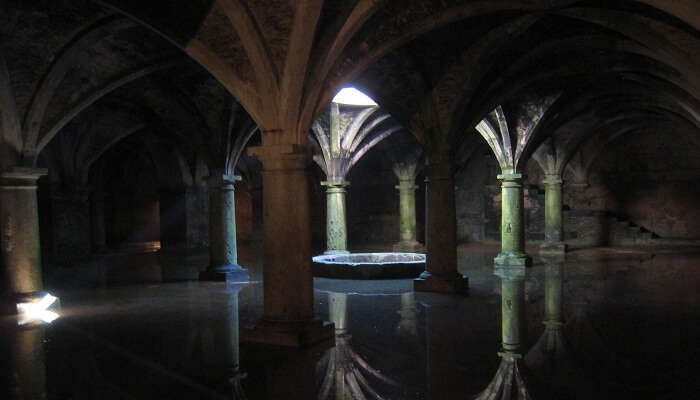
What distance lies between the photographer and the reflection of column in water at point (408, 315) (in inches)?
251

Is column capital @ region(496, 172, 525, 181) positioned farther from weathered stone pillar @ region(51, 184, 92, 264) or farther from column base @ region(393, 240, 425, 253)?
weathered stone pillar @ region(51, 184, 92, 264)

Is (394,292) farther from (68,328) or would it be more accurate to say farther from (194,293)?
(68,328)

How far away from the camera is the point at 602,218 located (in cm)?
1900

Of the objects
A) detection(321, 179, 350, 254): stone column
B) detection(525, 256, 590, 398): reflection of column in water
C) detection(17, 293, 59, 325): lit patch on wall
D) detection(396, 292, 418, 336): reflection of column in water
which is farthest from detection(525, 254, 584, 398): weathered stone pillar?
detection(321, 179, 350, 254): stone column

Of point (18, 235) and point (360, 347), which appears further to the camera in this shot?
point (18, 235)

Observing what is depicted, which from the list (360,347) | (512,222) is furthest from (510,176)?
(360,347)

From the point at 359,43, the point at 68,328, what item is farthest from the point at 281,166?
the point at 68,328

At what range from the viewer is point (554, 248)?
16.5 m

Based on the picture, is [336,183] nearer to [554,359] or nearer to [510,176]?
[510,176]

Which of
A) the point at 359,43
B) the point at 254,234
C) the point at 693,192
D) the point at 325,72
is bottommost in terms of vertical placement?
the point at 254,234

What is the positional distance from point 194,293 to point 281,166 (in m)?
4.74

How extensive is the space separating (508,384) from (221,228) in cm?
796

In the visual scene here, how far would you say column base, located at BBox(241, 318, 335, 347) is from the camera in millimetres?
5707

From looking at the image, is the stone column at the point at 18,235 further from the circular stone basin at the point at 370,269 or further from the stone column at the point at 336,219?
the stone column at the point at 336,219
